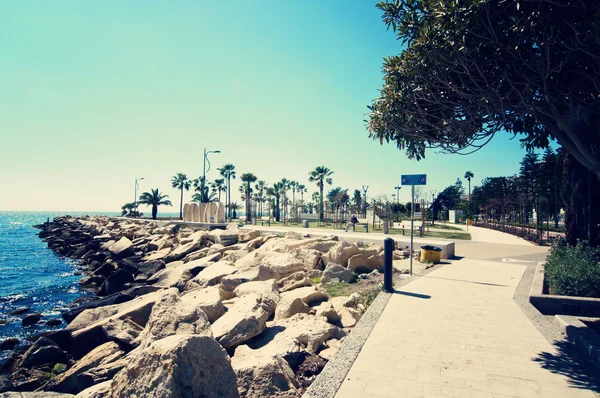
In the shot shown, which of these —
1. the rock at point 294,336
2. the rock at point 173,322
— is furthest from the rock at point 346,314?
the rock at point 173,322

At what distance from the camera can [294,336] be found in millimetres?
5430

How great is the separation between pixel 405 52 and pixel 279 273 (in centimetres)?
704

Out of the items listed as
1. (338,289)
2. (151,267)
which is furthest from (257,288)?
(151,267)

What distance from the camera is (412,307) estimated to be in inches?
269

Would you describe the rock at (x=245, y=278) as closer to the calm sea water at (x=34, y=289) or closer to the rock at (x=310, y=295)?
the rock at (x=310, y=295)

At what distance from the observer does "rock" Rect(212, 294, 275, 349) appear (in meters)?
5.45

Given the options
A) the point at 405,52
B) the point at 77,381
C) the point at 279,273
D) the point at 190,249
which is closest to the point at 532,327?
the point at 405,52

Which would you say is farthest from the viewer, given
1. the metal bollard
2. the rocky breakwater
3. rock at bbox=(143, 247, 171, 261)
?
rock at bbox=(143, 247, 171, 261)

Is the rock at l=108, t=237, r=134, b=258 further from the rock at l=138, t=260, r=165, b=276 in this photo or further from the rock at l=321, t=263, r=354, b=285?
the rock at l=321, t=263, r=354, b=285

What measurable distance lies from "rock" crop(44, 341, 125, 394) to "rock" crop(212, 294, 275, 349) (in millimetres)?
1851

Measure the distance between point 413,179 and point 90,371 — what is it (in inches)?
357

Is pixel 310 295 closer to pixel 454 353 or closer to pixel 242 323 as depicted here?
Result: pixel 242 323

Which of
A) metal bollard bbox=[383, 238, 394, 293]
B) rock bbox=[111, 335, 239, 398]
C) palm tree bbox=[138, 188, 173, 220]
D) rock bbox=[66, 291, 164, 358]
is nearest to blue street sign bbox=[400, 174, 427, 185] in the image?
metal bollard bbox=[383, 238, 394, 293]

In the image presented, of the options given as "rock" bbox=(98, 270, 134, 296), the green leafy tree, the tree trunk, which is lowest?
"rock" bbox=(98, 270, 134, 296)
